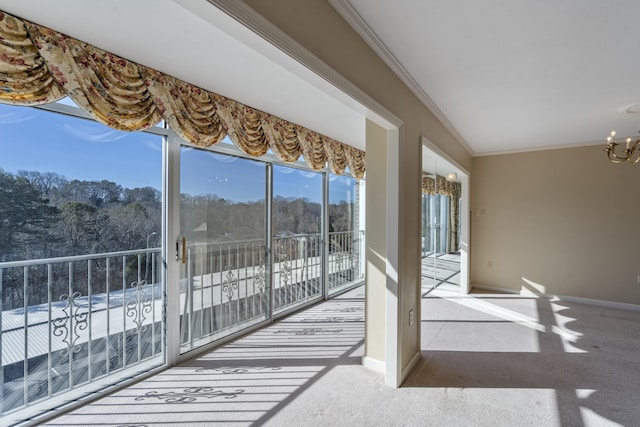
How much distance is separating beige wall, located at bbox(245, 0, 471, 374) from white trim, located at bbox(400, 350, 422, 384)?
47mm

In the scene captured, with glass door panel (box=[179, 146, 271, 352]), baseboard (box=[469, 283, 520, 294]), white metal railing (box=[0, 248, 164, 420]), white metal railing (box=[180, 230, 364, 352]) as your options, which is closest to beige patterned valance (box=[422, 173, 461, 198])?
baseboard (box=[469, 283, 520, 294])

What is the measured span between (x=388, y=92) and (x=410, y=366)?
6.88 feet

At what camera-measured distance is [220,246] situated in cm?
296

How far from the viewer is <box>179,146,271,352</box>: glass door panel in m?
2.68

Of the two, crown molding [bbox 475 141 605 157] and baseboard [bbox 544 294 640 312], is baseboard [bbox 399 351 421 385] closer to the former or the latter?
baseboard [bbox 544 294 640 312]

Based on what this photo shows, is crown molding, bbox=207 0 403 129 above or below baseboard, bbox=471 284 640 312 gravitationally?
above

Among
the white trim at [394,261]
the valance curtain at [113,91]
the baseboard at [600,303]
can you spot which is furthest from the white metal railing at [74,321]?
the baseboard at [600,303]

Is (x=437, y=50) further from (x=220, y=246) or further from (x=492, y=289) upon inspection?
(x=492, y=289)

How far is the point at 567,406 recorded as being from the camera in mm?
1981

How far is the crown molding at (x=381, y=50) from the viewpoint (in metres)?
1.49

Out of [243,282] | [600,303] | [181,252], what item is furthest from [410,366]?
[600,303]

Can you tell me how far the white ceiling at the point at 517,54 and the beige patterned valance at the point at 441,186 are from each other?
1585mm

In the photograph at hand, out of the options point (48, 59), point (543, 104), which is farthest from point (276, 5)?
point (543, 104)

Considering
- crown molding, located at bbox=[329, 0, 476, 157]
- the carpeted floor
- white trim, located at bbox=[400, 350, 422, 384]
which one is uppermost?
crown molding, located at bbox=[329, 0, 476, 157]
